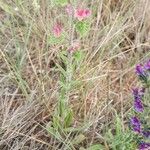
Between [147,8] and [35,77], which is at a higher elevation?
[147,8]

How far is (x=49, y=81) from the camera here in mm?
2252

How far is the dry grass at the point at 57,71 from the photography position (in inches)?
83.4

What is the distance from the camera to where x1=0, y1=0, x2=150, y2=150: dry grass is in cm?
212

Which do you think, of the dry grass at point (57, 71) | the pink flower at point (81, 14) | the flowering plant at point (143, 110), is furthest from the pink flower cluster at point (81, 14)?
the dry grass at point (57, 71)

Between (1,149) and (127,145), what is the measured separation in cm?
60

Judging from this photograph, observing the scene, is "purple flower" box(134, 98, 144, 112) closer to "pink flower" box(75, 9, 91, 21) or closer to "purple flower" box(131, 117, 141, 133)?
"purple flower" box(131, 117, 141, 133)

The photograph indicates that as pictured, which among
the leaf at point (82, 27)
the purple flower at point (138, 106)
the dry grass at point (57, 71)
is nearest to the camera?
the purple flower at point (138, 106)

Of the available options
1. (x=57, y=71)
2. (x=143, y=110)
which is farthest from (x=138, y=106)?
(x=57, y=71)

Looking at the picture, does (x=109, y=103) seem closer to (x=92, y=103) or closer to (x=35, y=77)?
(x=92, y=103)

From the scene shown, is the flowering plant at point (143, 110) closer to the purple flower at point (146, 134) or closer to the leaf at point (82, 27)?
the purple flower at point (146, 134)

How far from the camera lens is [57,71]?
2.35 metres

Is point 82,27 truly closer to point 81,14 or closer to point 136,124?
point 81,14

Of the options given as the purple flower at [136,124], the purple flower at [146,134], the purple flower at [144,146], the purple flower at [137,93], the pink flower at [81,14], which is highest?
the pink flower at [81,14]

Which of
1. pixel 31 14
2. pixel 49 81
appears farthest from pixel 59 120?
pixel 31 14
